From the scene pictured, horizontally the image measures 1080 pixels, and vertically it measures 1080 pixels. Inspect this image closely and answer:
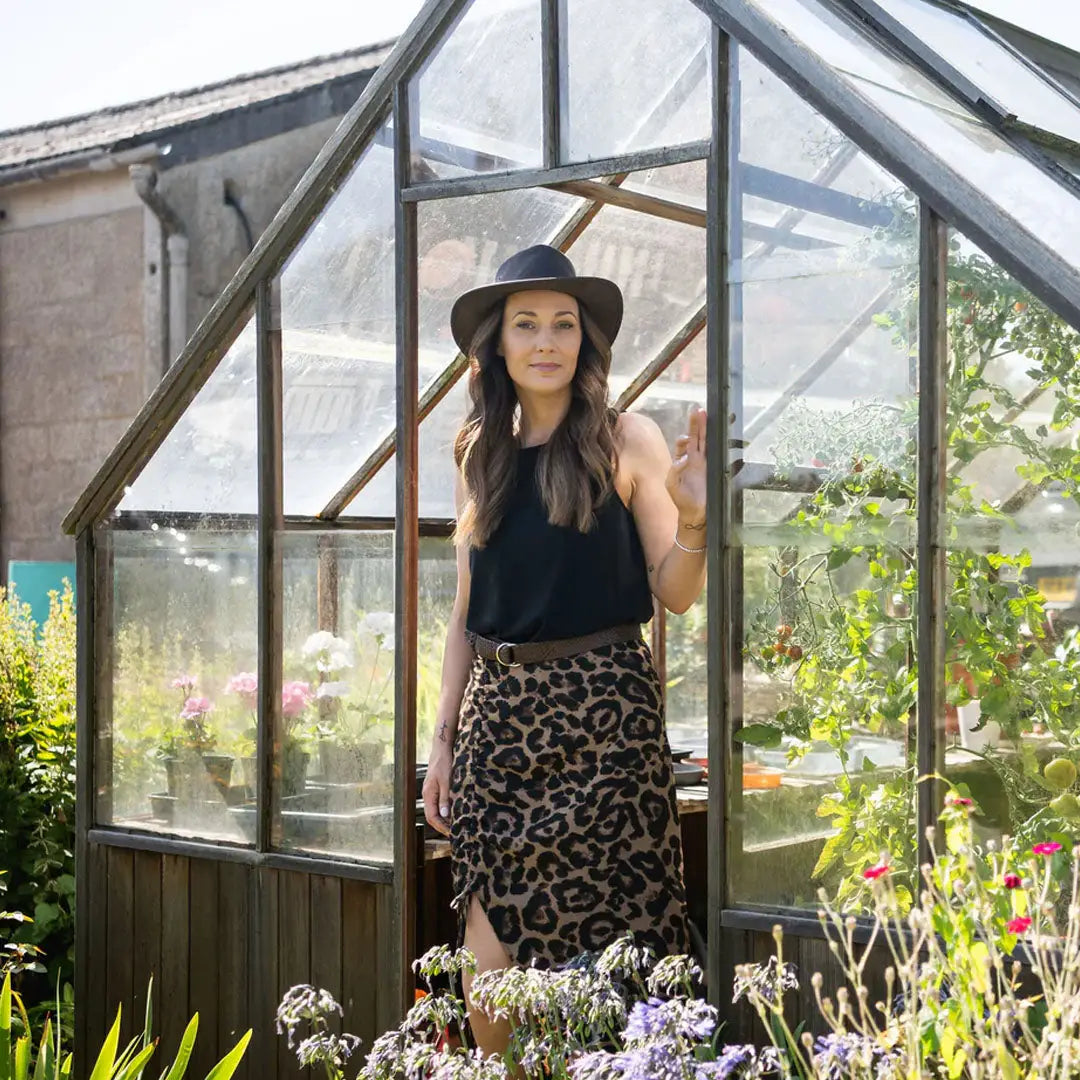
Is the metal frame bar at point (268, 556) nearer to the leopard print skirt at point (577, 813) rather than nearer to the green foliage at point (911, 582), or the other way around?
the leopard print skirt at point (577, 813)

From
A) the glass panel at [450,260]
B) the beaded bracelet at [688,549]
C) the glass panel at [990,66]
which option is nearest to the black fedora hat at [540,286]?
the glass panel at [450,260]

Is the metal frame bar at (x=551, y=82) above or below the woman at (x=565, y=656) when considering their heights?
above

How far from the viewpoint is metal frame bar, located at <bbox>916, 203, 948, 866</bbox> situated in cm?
319

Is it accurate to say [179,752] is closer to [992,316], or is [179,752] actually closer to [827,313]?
[827,313]

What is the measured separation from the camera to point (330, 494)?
15.7ft

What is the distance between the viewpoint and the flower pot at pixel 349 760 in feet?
13.6

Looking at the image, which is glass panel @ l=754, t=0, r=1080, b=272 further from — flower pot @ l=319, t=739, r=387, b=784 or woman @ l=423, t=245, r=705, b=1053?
flower pot @ l=319, t=739, r=387, b=784

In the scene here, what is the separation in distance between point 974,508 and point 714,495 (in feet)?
1.80

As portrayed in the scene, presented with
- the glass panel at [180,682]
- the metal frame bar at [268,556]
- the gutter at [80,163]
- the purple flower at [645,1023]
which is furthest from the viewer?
the gutter at [80,163]

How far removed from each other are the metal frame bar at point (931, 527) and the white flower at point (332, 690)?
1586 millimetres

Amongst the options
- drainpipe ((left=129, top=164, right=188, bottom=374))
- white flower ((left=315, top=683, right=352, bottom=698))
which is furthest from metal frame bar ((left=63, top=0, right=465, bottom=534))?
drainpipe ((left=129, top=164, right=188, bottom=374))

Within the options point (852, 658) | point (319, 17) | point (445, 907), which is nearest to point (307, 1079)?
point (445, 907)

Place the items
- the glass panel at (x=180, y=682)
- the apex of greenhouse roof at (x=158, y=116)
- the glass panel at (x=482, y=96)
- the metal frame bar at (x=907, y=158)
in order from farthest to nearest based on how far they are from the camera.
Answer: the apex of greenhouse roof at (x=158, y=116) < the glass panel at (x=180, y=682) < the glass panel at (x=482, y=96) < the metal frame bar at (x=907, y=158)

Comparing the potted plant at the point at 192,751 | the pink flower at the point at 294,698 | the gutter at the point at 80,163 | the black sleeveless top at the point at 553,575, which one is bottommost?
the potted plant at the point at 192,751
